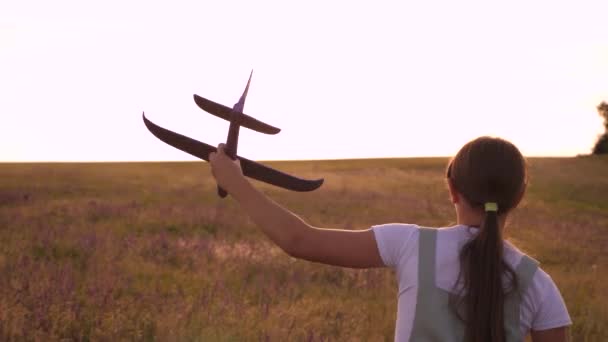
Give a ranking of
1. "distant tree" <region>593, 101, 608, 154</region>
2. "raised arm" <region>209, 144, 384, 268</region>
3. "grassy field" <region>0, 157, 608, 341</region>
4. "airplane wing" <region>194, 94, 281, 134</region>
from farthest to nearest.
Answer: "distant tree" <region>593, 101, 608, 154</region>, "grassy field" <region>0, 157, 608, 341</region>, "airplane wing" <region>194, 94, 281, 134</region>, "raised arm" <region>209, 144, 384, 268</region>

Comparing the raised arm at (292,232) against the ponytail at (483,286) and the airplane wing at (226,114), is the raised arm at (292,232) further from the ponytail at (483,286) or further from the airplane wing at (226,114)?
the ponytail at (483,286)

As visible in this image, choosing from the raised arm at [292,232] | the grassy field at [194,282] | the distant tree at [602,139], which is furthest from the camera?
the distant tree at [602,139]

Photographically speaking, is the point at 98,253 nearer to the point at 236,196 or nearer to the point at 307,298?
the point at 307,298

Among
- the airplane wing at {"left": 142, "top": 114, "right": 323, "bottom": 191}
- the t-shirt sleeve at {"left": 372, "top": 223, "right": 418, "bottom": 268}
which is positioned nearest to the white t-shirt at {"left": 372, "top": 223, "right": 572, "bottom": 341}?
the t-shirt sleeve at {"left": 372, "top": 223, "right": 418, "bottom": 268}

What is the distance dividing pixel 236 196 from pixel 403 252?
529 mm

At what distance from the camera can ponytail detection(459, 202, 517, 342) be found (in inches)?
74.5

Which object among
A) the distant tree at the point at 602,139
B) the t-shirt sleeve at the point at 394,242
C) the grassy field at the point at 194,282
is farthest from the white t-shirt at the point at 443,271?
the distant tree at the point at 602,139

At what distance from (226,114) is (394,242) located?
0.65 metres

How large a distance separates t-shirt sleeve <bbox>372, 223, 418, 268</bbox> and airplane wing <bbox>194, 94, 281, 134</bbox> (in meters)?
0.45

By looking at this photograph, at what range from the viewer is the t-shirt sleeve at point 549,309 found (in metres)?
2.01

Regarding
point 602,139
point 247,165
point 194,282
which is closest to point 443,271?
point 247,165

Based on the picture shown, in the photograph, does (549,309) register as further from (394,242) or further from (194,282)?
(194,282)

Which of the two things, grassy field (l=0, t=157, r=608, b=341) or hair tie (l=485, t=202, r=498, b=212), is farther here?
grassy field (l=0, t=157, r=608, b=341)

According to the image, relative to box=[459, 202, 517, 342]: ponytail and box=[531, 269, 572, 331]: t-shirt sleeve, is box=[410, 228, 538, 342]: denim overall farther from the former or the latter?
box=[531, 269, 572, 331]: t-shirt sleeve
